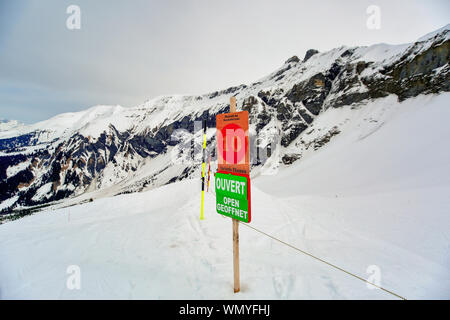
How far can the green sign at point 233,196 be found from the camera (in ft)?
11.2

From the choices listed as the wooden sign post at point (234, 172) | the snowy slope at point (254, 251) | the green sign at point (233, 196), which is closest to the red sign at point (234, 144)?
the wooden sign post at point (234, 172)

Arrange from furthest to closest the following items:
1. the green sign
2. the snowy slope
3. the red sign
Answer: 1. the snowy slope
2. the red sign
3. the green sign

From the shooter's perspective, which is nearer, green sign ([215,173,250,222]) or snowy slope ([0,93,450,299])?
green sign ([215,173,250,222])

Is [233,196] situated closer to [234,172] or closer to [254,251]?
[234,172]

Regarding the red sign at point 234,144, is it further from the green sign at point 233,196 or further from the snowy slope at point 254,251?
the snowy slope at point 254,251

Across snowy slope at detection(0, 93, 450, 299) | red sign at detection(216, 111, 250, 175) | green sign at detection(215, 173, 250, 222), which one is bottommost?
snowy slope at detection(0, 93, 450, 299)

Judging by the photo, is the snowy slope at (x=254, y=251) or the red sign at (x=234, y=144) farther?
the snowy slope at (x=254, y=251)

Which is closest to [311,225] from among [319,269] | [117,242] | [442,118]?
[319,269]

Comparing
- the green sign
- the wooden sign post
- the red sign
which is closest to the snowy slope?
the wooden sign post

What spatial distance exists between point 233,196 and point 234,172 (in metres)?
0.45

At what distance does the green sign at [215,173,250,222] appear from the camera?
3400 millimetres

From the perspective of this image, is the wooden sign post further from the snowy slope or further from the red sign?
the snowy slope

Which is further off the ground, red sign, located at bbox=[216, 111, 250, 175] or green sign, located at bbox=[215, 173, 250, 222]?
red sign, located at bbox=[216, 111, 250, 175]

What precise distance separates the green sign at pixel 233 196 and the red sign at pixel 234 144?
15 centimetres
